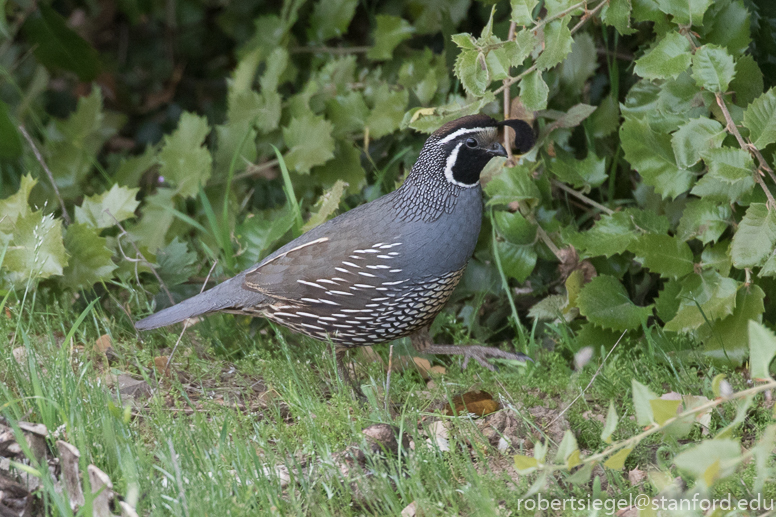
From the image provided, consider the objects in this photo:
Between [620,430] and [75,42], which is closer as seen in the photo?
[620,430]

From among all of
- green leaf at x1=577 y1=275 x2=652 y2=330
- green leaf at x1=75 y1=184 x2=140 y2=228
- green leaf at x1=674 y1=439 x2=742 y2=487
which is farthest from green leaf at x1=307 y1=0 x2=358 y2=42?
green leaf at x1=674 y1=439 x2=742 y2=487

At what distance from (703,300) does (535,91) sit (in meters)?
1.11

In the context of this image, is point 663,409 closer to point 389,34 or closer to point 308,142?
point 308,142

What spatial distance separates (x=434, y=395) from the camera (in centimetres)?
309

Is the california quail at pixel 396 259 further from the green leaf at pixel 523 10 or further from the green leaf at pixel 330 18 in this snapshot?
the green leaf at pixel 330 18

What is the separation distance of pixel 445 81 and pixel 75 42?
7.98ft

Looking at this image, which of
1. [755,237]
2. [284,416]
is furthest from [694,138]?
[284,416]

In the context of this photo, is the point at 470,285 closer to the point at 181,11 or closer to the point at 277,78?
the point at 277,78

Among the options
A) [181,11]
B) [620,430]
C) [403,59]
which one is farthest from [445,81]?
[181,11]

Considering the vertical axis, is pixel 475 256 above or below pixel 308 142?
below

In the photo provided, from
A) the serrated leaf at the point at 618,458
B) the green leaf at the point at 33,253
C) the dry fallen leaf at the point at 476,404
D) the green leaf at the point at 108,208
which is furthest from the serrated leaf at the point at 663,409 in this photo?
the green leaf at the point at 108,208

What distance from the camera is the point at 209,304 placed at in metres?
3.45

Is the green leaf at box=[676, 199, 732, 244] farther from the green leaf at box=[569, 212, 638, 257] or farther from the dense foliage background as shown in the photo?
the green leaf at box=[569, 212, 638, 257]

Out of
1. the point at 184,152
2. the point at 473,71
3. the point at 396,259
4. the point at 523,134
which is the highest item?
the point at 473,71
